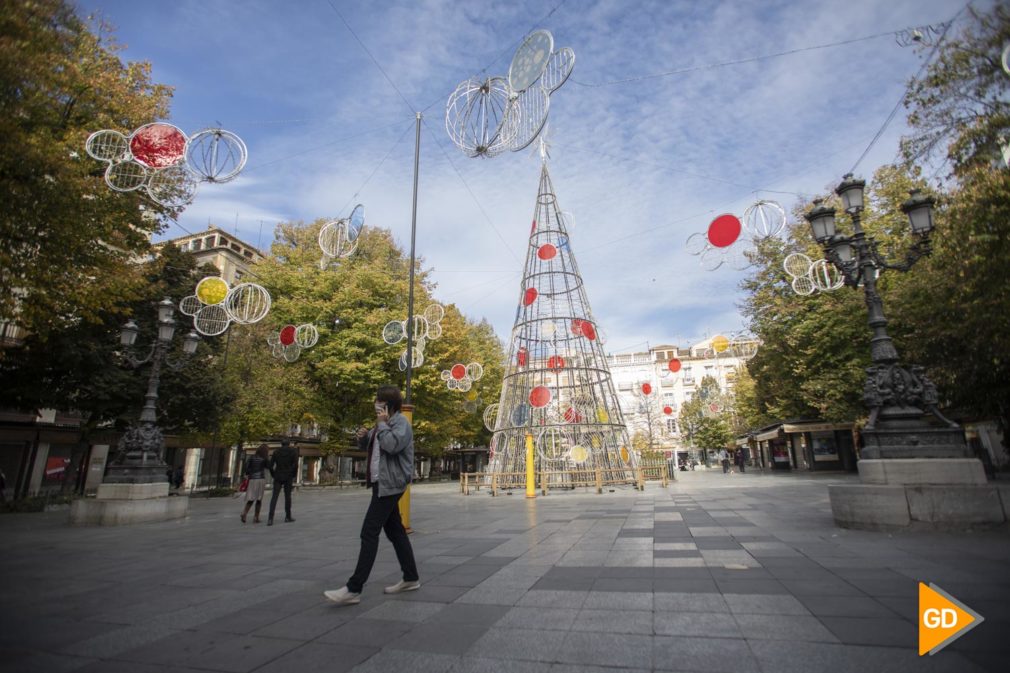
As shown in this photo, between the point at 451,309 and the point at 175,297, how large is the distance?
15.9m

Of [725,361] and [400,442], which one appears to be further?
[725,361]

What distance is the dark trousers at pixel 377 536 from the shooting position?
420 centimetres

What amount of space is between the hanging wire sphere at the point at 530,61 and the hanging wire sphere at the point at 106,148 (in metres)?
7.09

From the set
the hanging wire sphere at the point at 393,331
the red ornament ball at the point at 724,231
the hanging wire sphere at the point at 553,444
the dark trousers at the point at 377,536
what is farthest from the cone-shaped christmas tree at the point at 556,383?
the dark trousers at the point at 377,536

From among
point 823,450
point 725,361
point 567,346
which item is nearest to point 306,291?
point 567,346

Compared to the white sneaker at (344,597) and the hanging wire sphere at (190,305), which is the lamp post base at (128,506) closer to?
the hanging wire sphere at (190,305)

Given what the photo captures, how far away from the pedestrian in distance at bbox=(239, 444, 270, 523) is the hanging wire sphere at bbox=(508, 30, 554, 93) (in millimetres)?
9796

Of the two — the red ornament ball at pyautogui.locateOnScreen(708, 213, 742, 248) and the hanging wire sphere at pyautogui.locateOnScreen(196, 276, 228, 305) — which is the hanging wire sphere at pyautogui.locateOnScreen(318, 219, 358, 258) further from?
the red ornament ball at pyautogui.locateOnScreen(708, 213, 742, 248)

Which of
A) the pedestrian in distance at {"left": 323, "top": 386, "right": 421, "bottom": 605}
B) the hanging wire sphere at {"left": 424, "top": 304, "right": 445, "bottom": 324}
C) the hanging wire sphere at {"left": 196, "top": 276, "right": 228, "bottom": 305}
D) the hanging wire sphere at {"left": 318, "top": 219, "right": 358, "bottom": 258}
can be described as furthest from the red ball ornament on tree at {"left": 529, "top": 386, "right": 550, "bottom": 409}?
the pedestrian in distance at {"left": 323, "top": 386, "right": 421, "bottom": 605}

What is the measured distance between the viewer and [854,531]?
7.04 metres

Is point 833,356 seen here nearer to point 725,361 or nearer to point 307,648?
point 307,648

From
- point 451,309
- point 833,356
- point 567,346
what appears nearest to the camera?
point 567,346

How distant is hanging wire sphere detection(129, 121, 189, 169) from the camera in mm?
8602

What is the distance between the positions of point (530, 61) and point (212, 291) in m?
9.35
